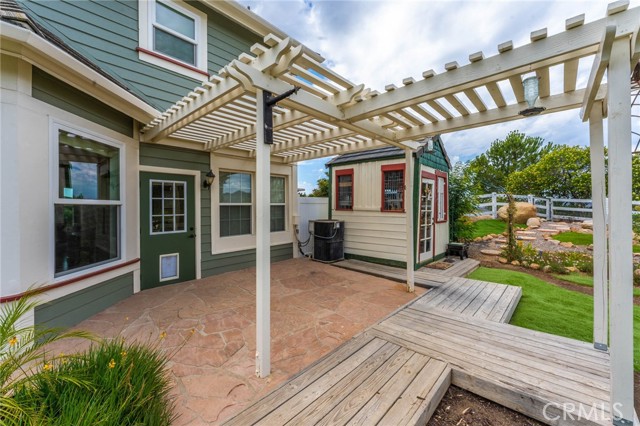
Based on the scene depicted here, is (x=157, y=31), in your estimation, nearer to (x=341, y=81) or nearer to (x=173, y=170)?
(x=173, y=170)

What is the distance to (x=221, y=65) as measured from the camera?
545 cm

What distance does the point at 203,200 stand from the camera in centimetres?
506

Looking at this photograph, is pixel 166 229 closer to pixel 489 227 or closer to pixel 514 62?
pixel 514 62

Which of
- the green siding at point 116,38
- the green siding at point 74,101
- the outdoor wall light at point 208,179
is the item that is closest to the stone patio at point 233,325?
the outdoor wall light at point 208,179

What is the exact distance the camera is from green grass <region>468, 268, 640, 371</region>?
10.4 feet

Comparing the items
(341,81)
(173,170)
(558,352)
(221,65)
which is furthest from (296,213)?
(558,352)

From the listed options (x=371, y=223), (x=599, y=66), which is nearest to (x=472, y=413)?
(x=599, y=66)

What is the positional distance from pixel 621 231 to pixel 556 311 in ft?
9.71

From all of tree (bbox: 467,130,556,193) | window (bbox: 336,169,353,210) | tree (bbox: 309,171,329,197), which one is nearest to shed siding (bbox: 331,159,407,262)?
window (bbox: 336,169,353,210)

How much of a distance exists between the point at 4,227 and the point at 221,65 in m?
4.64

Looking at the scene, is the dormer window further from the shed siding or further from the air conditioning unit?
the air conditioning unit

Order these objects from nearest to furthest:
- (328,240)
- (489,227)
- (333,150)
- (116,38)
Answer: (116,38), (333,150), (328,240), (489,227)

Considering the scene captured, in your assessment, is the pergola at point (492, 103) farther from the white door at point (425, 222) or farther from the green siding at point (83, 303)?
the white door at point (425, 222)

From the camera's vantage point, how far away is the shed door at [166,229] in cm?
431
